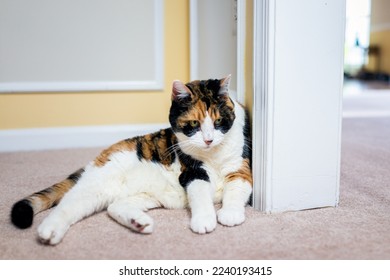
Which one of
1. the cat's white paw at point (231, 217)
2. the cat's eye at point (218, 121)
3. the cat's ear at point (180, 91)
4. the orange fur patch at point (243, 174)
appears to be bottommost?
the cat's white paw at point (231, 217)

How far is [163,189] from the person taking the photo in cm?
131

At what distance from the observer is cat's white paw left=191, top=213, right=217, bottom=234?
1.06 metres

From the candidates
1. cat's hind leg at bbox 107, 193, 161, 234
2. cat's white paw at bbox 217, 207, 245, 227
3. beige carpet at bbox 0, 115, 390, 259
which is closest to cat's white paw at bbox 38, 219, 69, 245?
beige carpet at bbox 0, 115, 390, 259

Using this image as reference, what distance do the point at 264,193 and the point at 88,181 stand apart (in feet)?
1.77

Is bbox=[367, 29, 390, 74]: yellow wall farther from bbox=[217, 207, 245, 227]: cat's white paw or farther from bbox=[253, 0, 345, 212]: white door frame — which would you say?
bbox=[217, 207, 245, 227]: cat's white paw

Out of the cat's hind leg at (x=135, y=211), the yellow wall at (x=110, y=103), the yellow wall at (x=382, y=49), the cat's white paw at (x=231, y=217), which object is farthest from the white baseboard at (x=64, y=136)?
the yellow wall at (x=382, y=49)

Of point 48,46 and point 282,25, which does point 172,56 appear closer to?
point 48,46

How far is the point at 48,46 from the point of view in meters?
2.26

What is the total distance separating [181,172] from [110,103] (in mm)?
1222

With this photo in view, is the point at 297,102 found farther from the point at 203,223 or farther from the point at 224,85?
the point at 203,223

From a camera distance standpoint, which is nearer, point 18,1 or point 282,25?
point 282,25

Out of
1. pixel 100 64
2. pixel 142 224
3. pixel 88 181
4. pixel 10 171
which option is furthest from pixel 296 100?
pixel 100 64

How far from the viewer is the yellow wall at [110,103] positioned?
2.30 m

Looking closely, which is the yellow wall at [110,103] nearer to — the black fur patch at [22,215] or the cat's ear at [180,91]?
the cat's ear at [180,91]
